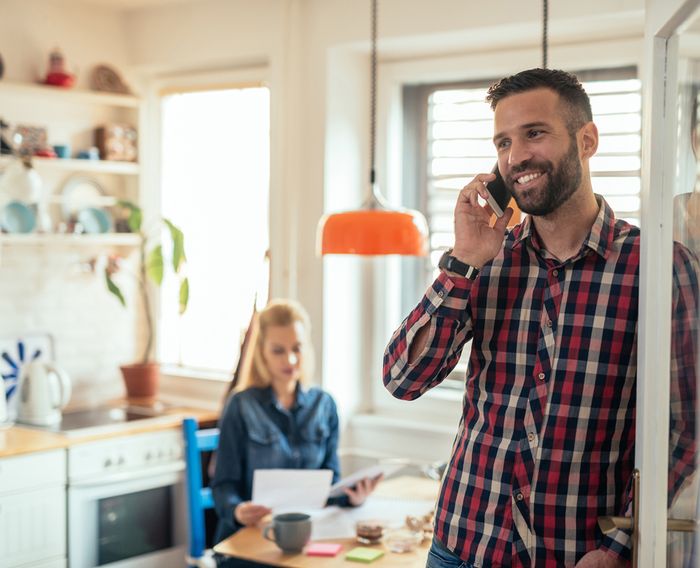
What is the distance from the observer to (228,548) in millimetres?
2529

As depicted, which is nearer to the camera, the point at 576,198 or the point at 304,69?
the point at 576,198

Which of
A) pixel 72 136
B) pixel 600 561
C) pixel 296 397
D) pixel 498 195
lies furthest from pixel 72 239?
pixel 600 561

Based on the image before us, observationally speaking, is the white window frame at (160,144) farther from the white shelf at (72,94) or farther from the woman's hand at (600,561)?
the woman's hand at (600,561)

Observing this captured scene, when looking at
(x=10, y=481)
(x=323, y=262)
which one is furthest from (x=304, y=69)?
(x=10, y=481)

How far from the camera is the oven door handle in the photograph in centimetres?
351

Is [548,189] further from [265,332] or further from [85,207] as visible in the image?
[85,207]

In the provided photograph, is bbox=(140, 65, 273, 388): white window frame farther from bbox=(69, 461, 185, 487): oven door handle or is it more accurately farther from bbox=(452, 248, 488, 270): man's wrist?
bbox=(452, 248, 488, 270): man's wrist

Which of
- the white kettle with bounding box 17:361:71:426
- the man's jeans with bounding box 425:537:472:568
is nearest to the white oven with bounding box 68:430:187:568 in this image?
the white kettle with bounding box 17:361:71:426

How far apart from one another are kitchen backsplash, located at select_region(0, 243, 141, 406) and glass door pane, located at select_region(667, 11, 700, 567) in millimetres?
3321

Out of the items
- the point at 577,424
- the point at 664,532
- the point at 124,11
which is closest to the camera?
the point at 664,532

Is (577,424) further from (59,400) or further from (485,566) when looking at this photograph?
(59,400)

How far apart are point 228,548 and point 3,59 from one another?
8.11 feet

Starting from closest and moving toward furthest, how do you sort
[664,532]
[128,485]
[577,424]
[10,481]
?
1. [664,532]
2. [577,424]
3. [10,481]
4. [128,485]

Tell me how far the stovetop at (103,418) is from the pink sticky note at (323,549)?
1374 millimetres
